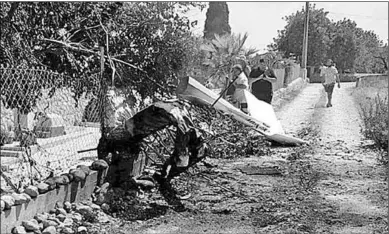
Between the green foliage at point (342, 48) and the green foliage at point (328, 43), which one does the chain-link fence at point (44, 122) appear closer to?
the green foliage at point (328, 43)

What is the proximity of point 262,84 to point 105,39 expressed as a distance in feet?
15.7

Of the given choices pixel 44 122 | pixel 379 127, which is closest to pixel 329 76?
pixel 379 127

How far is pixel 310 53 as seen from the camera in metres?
15.0

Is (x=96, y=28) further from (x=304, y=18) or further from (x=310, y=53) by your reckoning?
(x=310, y=53)

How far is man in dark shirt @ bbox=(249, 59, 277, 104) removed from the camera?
10.9 meters

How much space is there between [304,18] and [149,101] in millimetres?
7616

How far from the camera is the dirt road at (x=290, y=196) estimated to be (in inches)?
179

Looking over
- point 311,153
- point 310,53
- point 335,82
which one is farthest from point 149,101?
point 310,53

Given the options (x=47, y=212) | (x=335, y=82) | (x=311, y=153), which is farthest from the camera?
(x=335, y=82)

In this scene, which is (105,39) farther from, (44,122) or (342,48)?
(342,48)

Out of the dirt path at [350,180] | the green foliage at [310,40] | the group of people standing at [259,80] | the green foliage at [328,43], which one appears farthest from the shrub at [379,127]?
the green foliage at [310,40]

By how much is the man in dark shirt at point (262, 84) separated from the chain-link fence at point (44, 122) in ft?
16.6

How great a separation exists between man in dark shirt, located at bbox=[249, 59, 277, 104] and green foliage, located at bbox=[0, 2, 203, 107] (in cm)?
324

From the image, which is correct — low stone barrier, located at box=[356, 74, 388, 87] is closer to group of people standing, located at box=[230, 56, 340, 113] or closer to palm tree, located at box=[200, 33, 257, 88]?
group of people standing, located at box=[230, 56, 340, 113]
